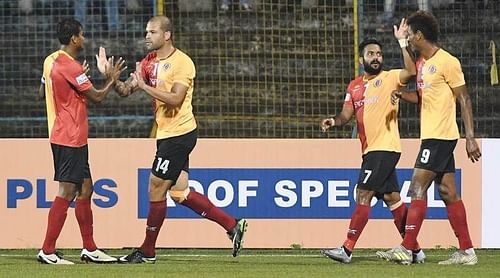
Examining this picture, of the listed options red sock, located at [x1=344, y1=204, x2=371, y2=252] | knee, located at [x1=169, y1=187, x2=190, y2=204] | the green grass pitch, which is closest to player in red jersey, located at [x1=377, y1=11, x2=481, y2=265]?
the green grass pitch

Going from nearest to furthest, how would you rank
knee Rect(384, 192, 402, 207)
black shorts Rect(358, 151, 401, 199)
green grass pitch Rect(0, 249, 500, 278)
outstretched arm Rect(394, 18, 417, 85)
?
green grass pitch Rect(0, 249, 500, 278)
outstretched arm Rect(394, 18, 417, 85)
black shorts Rect(358, 151, 401, 199)
knee Rect(384, 192, 402, 207)

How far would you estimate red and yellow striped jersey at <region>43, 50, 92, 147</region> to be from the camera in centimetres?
1211

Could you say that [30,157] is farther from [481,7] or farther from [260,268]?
[481,7]

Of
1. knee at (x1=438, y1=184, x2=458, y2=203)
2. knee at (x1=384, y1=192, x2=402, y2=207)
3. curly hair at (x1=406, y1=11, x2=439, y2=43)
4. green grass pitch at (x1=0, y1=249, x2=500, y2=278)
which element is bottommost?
green grass pitch at (x1=0, y1=249, x2=500, y2=278)

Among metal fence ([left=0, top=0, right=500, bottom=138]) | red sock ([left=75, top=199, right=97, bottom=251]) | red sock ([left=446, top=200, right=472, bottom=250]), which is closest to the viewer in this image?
red sock ([left=446, top=200, right=472, bottom=250])

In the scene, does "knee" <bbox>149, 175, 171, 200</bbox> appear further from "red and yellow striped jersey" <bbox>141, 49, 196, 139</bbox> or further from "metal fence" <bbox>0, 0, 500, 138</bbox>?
"metal fence" <bbox>0, 0, 500, 138</bbox>

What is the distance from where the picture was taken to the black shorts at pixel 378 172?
12.5 metres

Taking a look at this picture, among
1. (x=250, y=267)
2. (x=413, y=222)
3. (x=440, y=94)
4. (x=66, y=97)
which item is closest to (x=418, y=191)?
(x=413, y=222)

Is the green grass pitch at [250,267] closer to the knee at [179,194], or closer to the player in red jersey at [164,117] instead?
the player in red jersey at [164,117]

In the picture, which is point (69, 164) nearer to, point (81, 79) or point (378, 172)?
point (81, 79)

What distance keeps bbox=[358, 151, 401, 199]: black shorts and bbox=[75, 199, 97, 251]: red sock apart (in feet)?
7.84

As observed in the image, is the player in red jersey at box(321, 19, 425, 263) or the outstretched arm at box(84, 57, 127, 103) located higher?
the outstretched arm at box(84, 57, 127, 103)

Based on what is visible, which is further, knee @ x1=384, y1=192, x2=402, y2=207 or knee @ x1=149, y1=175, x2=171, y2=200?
knee @ x1=384, y1=192, x2=402, y2=207

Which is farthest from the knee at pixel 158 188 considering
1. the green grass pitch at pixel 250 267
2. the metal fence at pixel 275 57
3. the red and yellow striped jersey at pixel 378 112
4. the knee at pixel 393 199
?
the metal fence at pixel 275 57
